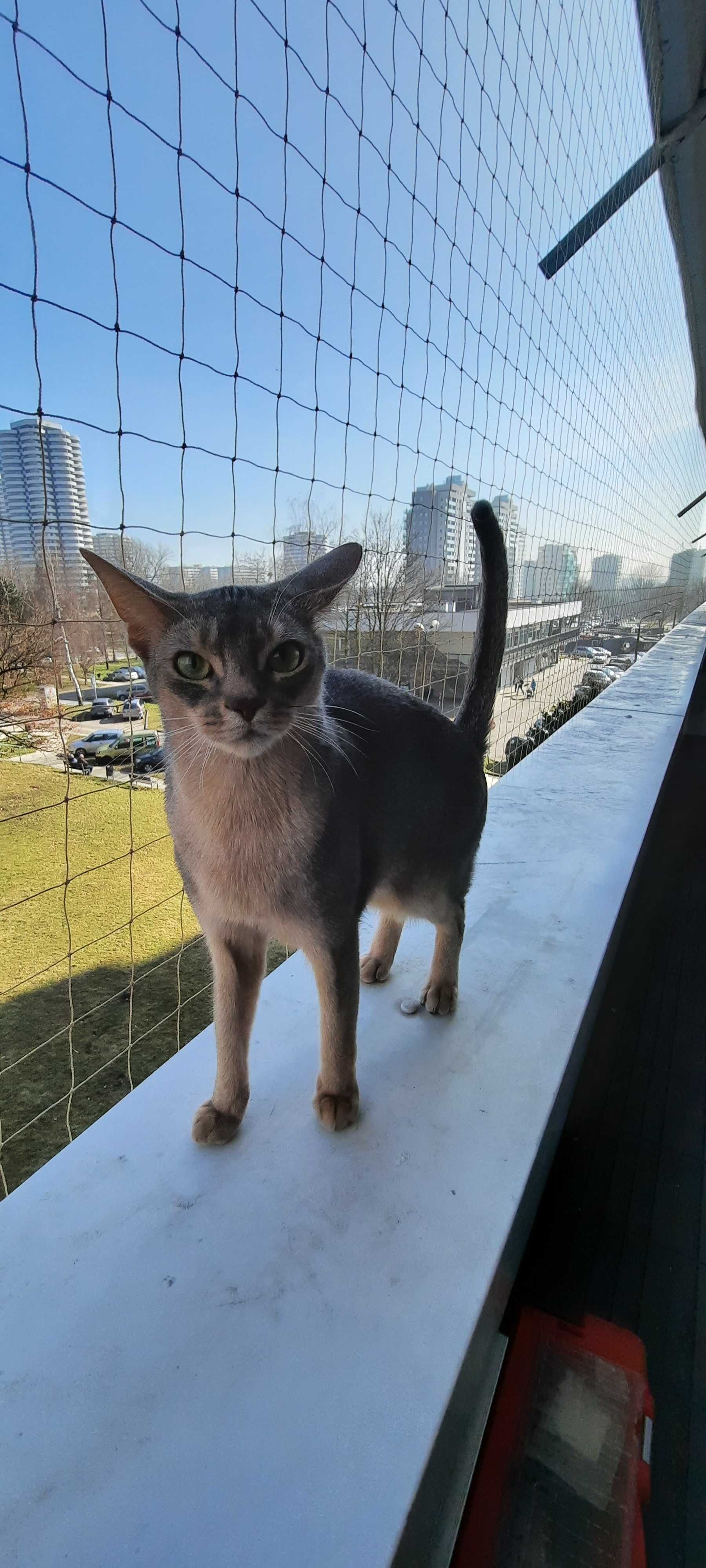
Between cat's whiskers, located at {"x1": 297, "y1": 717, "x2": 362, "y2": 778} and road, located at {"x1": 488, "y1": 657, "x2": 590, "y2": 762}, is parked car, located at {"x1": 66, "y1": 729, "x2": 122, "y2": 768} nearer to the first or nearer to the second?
cat's whiskers, located at {"x1": 297, "y1": 717, "x2": 362, "y2": 778}

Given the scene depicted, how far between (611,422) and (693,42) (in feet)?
4.68

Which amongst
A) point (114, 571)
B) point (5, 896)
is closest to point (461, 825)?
point (114, 571)

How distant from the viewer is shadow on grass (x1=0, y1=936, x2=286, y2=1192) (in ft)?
7.79

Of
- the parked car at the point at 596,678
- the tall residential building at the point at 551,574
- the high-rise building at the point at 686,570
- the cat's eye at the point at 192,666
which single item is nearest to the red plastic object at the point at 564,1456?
the cat's eye at the point at 192,666

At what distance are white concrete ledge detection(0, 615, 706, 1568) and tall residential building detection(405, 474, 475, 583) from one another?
2.72 feet

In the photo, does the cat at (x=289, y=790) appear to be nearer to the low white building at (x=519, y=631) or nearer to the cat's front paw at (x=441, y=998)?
the cat's front paw at (x=441, y=998)

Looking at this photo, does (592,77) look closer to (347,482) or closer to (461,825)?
(347,482)

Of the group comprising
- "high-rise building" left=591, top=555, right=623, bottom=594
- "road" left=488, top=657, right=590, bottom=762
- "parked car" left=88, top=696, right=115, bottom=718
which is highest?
"high-rise building" left=591, top=555, right=623, bottom=594

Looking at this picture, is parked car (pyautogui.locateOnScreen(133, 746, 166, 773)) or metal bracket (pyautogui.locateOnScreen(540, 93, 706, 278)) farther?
metal bracket (pyautogui.locateOnScreen(540, 93, 706, 278))

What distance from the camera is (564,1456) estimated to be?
53cm

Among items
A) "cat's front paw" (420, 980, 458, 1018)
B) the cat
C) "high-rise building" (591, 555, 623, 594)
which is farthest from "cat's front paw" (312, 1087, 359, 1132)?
"high-rise building" (591, 555, 623, 594)

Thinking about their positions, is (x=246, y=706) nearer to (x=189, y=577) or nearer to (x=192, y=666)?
(x=192, y=666)

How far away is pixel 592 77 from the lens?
1.84 meters

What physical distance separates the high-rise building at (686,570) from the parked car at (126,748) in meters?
7.68
